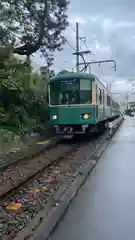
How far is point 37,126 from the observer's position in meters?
23.3

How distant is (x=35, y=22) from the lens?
2542cm

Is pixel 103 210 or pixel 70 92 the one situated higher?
pixel 70 92

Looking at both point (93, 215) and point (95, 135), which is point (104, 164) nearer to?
point (93, 215)

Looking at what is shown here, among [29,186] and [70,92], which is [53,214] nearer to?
[29,186]

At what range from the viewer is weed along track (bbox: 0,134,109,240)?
6378 mm

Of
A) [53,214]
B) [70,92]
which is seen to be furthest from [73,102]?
[53,214]

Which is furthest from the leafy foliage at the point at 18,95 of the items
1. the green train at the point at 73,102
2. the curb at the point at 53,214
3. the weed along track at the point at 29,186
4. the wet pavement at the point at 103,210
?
the curb at the point at 53,214

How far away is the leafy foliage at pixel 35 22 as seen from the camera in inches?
971

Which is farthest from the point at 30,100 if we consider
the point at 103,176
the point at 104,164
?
the point at 103,176

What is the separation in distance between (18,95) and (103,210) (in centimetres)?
1487

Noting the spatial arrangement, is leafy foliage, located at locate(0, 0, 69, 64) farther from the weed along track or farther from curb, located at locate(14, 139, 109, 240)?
curb, located at locate(14, 139, 109, 240)

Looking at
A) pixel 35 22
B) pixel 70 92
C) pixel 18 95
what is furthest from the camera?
pixel 35 22

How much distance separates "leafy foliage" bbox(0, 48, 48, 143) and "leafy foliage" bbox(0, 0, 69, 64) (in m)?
2.43

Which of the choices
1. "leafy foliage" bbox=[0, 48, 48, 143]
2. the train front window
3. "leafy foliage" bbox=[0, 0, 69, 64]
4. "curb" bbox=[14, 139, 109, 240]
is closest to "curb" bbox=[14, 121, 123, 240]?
"curb" bbox=[14, 139, 109, 240]
